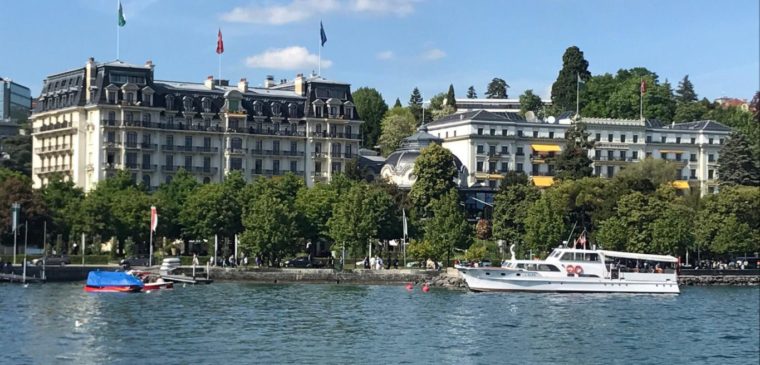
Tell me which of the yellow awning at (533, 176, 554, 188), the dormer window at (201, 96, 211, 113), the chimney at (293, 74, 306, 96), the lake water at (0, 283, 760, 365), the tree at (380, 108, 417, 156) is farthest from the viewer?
the tree at (380, 108, 417, 156)

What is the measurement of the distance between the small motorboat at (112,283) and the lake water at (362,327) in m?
1.35

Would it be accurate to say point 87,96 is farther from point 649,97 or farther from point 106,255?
point 649,97

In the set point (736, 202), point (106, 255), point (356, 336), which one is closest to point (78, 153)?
point (106, 255)

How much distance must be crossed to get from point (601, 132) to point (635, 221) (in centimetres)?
4924

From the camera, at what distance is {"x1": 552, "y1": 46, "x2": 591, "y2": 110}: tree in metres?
193

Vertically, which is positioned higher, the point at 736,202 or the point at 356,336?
the point at 736,202

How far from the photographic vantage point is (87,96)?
14738cm

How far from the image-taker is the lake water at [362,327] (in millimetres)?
62500

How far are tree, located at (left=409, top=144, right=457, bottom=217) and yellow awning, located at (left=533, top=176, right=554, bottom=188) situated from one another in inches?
914

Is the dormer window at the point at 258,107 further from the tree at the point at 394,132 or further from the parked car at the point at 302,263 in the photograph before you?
the parked car at the point at 302,263

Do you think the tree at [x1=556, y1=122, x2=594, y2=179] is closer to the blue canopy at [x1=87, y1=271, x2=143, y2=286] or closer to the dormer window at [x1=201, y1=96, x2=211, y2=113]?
the dormer window at [x1=201, y1=96, x2=211, y2=113]

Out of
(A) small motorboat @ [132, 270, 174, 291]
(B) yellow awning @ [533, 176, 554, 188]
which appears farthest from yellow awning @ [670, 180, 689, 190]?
(A) small motorboat @ [132, 270, 174, 291]

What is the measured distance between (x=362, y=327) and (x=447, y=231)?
50110mm

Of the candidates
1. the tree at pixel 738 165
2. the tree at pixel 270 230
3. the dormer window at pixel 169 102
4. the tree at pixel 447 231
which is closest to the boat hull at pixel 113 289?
the tree at pixel 270 230
